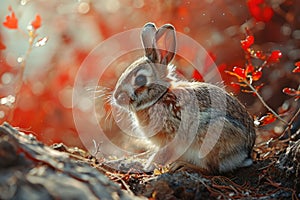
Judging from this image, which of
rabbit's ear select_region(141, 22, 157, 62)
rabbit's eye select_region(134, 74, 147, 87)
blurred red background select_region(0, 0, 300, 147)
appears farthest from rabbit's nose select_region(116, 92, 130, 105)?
blurred red background select_region(0, 0, 300, 147)

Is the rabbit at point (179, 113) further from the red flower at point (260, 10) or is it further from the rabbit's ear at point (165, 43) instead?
the red flower at point (260, 10)

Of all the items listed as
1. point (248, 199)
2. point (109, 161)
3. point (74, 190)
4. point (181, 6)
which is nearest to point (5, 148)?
point (74, 190)

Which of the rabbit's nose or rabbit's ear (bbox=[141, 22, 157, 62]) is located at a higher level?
rabbit's ear (bbox=[141, 22, 157, 62])

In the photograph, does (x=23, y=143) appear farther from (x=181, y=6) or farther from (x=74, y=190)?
(x=181, y=6)

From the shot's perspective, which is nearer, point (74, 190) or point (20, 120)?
point (74, 190)

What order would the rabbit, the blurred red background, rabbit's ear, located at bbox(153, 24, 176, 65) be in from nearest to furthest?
the rabbit → rabbit's ear, located at bbox(153, 24, 176, 65) → the blurred red background

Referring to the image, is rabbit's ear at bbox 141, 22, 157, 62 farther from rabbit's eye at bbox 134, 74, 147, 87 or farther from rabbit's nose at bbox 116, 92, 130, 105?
rabbit's nose at bbox 116, 92, 130, 105

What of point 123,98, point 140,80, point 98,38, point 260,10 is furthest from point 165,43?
point 260,10

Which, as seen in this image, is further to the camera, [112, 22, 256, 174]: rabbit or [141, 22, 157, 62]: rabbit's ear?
[141, 22, 157, 62]: rabbit's ear
